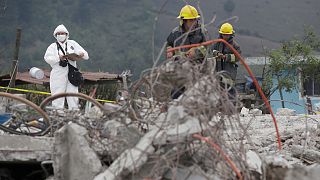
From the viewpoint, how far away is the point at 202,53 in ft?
22.8

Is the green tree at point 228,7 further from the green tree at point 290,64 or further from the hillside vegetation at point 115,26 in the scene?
the green tree at point 290,64

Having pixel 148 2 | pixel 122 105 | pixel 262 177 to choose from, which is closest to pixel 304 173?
pixel 262 177

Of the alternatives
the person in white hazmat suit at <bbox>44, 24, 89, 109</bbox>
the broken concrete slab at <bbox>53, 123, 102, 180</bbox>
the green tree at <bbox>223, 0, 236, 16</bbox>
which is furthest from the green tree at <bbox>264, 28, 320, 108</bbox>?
the green tree at <bbox>223, 0, 236, 16</bbox>

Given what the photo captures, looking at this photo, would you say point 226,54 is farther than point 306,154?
Yes

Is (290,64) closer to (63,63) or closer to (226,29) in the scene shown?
(226,29)

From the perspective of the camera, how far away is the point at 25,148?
19.3 ft

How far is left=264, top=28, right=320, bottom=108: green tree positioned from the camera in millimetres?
28516

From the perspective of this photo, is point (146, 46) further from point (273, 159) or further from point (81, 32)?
point (273, 159)

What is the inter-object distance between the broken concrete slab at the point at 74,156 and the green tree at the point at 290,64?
23011mm

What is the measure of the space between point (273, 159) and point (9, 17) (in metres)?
62.5

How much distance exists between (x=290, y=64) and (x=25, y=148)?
24049 mm

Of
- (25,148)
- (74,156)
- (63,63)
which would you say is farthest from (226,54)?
(74,156)

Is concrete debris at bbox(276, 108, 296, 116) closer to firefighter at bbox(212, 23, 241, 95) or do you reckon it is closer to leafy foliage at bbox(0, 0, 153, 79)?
firefighter at bbox(212, 23, 241, 95)

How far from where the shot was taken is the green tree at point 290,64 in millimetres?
28516
